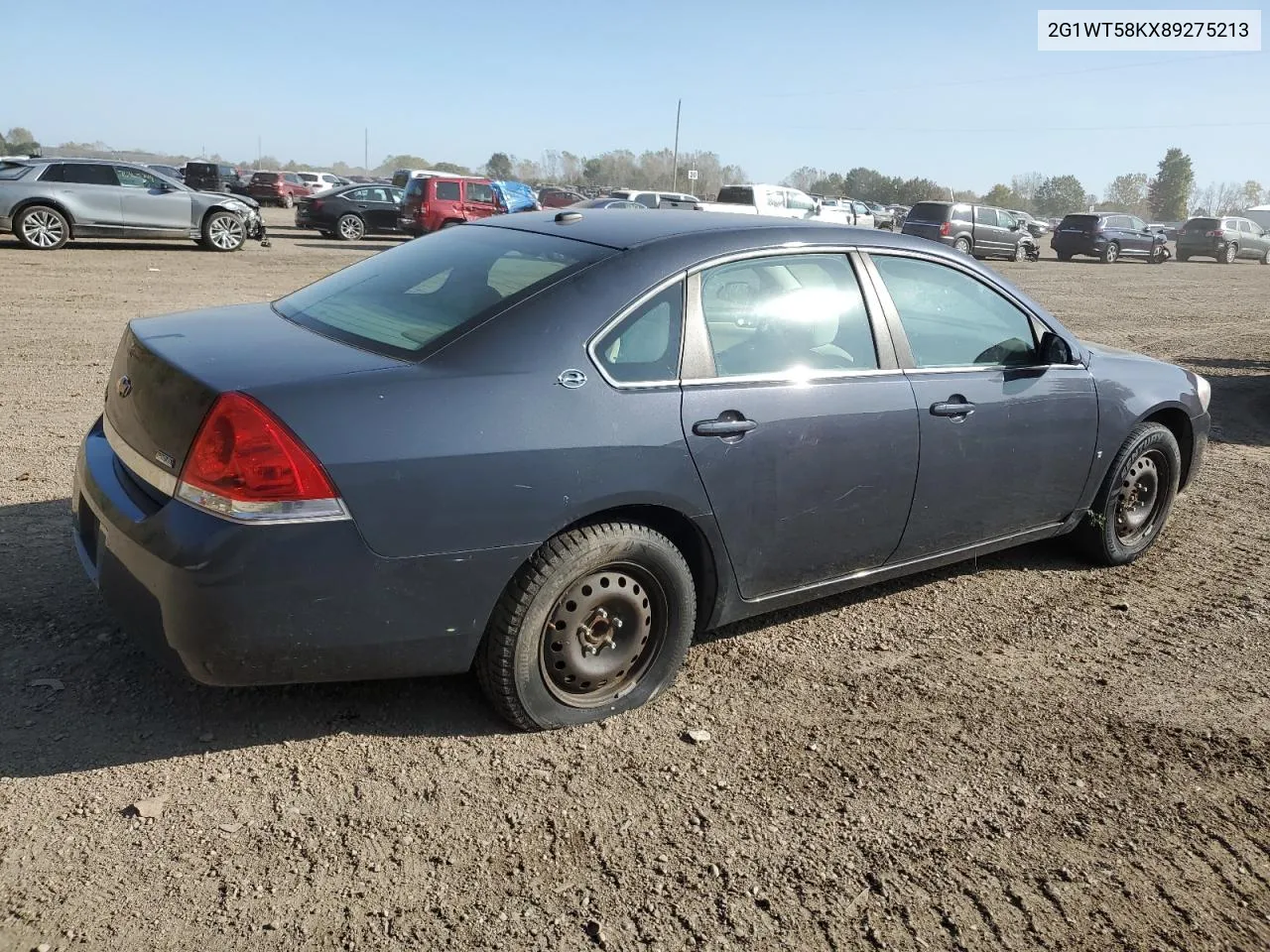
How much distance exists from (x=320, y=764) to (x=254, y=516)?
82cm

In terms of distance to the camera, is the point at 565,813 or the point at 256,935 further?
the point at 565,813

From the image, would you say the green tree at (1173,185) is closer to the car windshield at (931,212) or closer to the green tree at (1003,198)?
the green tree at (1003,198)

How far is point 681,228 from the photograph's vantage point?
12.1 ft

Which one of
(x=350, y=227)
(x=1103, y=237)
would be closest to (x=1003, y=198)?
(x=1103, y=237)

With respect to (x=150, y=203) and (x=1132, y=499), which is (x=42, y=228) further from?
(x=1132, y=499)

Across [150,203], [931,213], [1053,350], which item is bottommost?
[1053,350]

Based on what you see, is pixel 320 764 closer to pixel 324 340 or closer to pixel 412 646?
pixel 412 646

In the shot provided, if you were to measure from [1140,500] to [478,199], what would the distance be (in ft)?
75.4

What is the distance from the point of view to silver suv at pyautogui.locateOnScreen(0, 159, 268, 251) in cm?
1748

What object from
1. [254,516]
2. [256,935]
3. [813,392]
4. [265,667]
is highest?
[813,392]

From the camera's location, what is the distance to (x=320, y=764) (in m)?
3.05

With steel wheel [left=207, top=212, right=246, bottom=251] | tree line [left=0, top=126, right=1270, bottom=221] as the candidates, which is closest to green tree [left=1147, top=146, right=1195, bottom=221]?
tree line [left=0, top=126, right=1270, bottom=221]

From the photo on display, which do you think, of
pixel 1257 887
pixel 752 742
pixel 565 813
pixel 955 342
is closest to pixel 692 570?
pixel 752 742

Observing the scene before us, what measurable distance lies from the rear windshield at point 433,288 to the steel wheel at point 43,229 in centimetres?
1646
